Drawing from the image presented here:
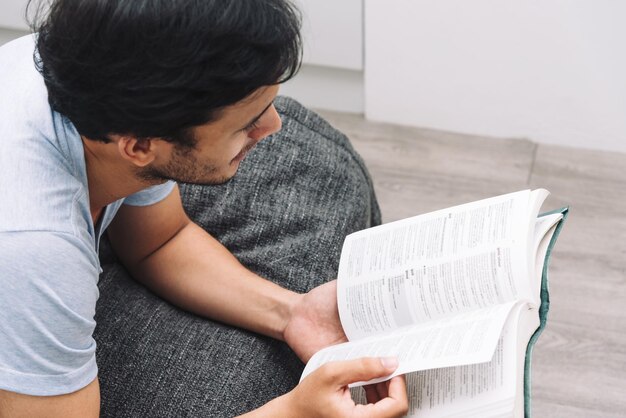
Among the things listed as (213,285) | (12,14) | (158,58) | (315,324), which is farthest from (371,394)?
(12,14)

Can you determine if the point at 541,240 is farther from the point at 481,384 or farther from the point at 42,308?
the point at 42,308

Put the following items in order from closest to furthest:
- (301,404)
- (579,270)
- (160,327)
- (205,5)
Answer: (205,5) → (301,404) → (160,327) → (579,270)

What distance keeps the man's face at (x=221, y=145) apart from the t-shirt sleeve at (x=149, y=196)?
0.16 m

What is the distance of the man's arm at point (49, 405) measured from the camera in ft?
3.04

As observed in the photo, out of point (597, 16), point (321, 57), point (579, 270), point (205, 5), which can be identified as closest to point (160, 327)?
point (205, 5)

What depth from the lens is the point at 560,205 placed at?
1.93 m

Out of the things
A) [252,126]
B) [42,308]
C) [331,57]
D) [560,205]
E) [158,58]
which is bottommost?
[560,205]

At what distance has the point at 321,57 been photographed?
212 centimetres

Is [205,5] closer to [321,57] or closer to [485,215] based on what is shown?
[485,215]

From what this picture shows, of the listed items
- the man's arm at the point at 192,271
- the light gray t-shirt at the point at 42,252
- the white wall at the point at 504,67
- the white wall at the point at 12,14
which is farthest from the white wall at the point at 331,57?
the light gray t-shirt at the point at 42,252

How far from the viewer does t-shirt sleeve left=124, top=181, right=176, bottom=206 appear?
117 centimetres

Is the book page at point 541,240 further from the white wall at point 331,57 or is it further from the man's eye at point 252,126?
the white wall at point 331,57

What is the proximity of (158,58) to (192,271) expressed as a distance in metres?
0.43

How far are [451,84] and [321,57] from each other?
30cm
